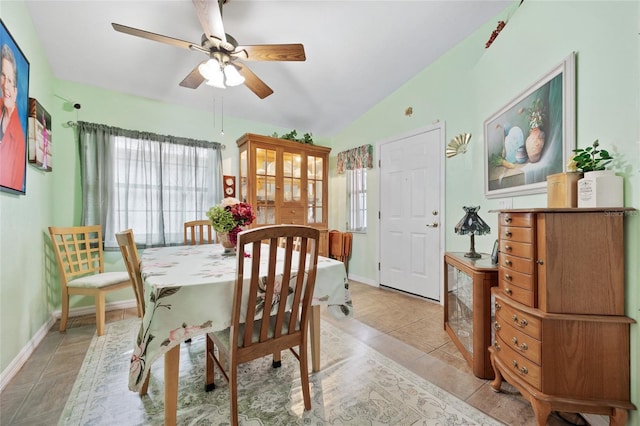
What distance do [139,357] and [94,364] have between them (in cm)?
123

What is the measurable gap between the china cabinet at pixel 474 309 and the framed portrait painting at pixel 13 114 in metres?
2.95

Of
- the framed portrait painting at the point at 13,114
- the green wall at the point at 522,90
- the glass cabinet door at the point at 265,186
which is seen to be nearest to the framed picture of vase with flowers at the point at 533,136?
the green wall at the point at 522,90

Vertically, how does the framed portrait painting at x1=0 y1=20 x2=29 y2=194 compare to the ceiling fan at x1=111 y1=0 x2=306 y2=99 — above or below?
below

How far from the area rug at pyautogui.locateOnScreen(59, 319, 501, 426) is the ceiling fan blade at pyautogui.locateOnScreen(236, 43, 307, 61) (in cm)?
218

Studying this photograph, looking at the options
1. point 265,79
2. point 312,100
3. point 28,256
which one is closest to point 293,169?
point 312,100

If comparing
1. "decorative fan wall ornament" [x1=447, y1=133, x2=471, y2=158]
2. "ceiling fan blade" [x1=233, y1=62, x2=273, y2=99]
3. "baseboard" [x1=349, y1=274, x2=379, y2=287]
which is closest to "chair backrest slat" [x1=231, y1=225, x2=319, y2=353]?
"ceiling fan blade" [x1=233, y1=62, x2=273, y2=99]

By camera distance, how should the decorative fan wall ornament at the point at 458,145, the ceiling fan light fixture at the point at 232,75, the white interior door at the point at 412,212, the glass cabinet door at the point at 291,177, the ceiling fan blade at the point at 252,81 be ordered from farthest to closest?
the glass cabinet door at the point at 291,177, the white interior door at the point at 412,212, the decorative fan wall ornament at the point at 458,145, the ceiling fan blade at the point at 252,81, the ceiling fan light fixture at the point at 232,75

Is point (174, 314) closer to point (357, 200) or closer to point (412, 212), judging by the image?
point (412, 212)

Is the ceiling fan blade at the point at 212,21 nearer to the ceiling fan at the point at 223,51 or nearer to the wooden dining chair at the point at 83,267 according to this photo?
the ceiling fan at the point at 223,51

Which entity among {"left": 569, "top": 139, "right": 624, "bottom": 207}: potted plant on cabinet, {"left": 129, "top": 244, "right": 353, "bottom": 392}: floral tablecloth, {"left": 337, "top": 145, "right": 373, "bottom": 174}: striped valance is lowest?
{"left": 129, "top": 244, "right": 353, "bottom": 392}: floral tablecloth

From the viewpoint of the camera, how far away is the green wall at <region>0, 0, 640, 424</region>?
1131 millimetres

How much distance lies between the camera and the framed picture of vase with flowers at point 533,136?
4.65 ft

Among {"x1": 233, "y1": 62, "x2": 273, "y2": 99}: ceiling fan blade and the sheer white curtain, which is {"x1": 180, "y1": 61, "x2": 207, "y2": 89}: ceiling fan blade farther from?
the sheer white curtain

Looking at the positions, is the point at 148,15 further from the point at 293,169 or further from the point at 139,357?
the point at 139,357
